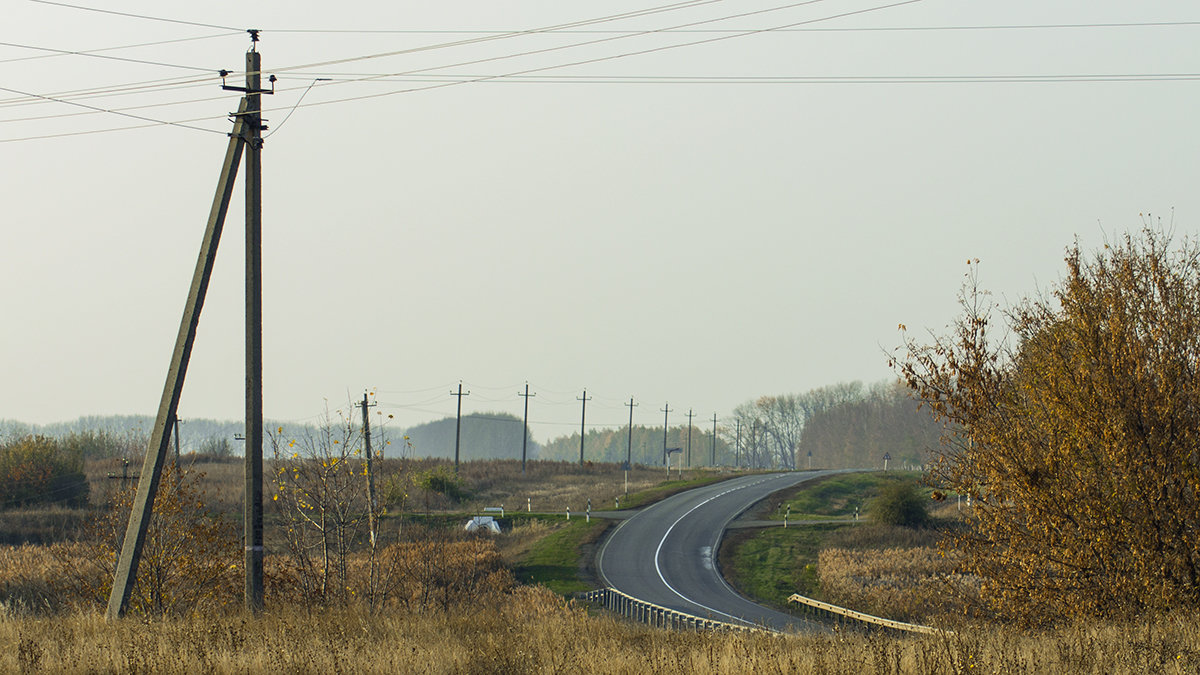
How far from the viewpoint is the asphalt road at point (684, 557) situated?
33281 mm

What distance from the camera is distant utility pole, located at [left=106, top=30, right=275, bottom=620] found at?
517 inches

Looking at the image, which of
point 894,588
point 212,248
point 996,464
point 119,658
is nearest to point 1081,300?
point 996,464

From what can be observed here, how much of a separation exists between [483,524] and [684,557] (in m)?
11.8

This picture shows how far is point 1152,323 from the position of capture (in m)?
15.5

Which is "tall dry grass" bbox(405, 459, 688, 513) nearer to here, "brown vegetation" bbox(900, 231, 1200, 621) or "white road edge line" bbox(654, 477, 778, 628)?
"white road edge line" bbox(654, 477, 778, 628)

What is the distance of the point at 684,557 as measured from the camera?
143ft

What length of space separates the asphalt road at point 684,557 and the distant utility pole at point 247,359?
13106 millimetres

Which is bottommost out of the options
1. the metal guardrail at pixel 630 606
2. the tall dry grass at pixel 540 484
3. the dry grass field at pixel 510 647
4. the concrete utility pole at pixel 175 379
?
the metal guardrail at pixel 630 606

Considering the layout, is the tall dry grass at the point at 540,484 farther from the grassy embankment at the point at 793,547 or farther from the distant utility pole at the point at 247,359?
the distant utility pole at the point at 247,359

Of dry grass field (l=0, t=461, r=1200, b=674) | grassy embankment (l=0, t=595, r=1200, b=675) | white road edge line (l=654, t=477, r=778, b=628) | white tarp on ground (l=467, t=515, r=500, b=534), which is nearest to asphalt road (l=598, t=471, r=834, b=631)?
white road edge line (l=654, t=477, r=778, b=628)

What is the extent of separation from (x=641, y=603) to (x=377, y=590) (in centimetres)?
Result: 1441

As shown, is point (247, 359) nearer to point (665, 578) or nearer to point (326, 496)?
point (326, 496)

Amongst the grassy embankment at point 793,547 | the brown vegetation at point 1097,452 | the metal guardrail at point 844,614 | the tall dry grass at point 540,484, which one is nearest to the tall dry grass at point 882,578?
the grassy embankment at point 793,547

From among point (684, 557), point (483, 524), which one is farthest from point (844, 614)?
point (483, 524)
